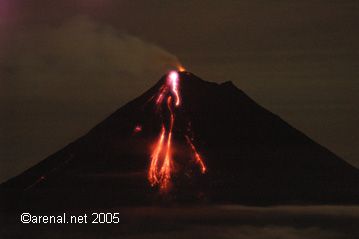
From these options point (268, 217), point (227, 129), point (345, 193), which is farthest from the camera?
point (227, 129)

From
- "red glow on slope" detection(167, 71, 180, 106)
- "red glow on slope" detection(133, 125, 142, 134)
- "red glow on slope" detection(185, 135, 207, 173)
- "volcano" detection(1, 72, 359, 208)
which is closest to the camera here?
"volcano" detection(1, 72, 359, 208)

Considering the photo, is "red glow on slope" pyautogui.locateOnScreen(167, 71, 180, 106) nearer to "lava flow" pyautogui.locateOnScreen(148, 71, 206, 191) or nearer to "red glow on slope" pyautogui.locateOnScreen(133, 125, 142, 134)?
"lava flow" pyautogui.locateOnScreen(148, 71, 206, 191)

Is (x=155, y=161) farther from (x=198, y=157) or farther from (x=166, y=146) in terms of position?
(x=198, y=157)

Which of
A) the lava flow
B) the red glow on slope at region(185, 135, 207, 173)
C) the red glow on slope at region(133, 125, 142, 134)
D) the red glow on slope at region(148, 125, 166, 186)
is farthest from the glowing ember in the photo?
the red glow on slope at region(185, 135, 207, 173)

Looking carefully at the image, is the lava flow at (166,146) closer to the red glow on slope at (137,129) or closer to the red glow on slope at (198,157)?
the red glow on slope at (198,157)

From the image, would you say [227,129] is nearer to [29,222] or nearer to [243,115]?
[243,115]

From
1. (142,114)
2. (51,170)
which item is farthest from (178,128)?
(51,170)

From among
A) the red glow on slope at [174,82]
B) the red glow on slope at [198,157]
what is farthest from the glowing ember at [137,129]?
the red glow on slope at [198,157]
